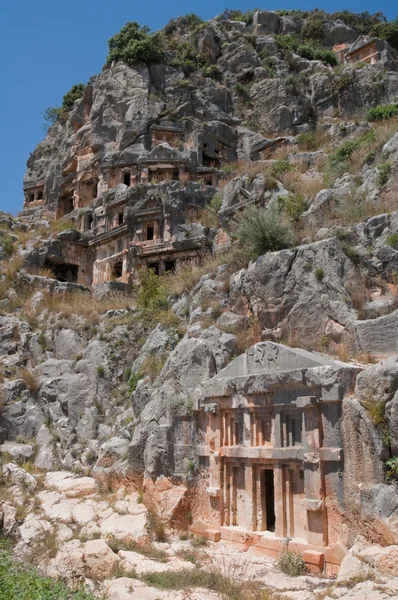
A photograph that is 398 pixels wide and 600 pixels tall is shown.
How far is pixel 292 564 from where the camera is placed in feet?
27.9

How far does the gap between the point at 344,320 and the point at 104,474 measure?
7085mm

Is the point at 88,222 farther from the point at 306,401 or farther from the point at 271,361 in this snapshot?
the point at 306,401

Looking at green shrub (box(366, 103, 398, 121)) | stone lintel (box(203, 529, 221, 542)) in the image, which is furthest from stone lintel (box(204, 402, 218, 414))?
green shrub (box(366, 103, 398, 121))

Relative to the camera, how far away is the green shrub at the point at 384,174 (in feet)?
48.6

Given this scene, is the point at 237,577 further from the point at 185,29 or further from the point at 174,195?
the point at 185,29

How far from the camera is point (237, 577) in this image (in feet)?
27.5

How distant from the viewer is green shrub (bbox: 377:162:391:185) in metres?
14.8

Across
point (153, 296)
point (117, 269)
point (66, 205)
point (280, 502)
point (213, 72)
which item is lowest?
point (280, 502)

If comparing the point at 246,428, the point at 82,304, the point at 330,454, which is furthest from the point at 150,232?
the point at 330,454

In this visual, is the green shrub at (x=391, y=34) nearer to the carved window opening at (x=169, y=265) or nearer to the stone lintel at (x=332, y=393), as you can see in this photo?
the carved window opening at (x=169, y=265)

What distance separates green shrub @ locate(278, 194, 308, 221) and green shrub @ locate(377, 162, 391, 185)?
2.41 metres

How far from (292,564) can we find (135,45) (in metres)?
41.8

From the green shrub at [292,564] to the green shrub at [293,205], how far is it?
10.0m

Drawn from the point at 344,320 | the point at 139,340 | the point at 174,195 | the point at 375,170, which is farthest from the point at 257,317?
the point at 174,195
